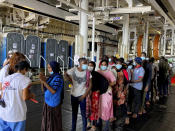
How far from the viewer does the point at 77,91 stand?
9.55ft

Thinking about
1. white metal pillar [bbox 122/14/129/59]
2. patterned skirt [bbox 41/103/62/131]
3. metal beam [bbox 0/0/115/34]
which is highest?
metal beam [bbox 0/0/115/34]

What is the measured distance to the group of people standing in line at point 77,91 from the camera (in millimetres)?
1943

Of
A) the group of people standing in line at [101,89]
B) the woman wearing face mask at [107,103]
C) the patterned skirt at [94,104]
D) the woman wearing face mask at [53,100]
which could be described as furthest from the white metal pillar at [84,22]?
the woman wearing face mask at [53,100]

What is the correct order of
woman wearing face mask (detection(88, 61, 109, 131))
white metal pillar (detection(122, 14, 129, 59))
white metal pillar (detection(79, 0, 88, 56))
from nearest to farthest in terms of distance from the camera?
woman wearing face mask (detection(88, 61, 109, 131)) < white metal pillar (detection(79, 0, 88, 56)) < white metal pillar (detection(122, 14, 129, 59))

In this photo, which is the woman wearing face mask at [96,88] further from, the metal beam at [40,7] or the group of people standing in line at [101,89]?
the metal beam at [40,7]

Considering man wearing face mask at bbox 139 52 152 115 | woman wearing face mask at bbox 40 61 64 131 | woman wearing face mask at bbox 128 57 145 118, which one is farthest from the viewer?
man wearing face mask at bbox 139 52 152 115

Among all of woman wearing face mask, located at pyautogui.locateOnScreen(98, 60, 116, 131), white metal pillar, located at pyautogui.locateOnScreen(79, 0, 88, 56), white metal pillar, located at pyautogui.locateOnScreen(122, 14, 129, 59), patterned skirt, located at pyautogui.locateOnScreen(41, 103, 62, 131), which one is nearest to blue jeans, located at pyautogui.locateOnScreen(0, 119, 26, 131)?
patterned skirt, located at pyautogui.locateOnScreen(41, 103, 62, 131)

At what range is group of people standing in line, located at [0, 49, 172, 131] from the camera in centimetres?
194

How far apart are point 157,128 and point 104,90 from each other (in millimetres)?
1531

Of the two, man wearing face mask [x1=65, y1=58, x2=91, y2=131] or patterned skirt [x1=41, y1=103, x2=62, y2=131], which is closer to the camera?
patterned skirt [x1=41, y1=103, x2=62, y2=131]

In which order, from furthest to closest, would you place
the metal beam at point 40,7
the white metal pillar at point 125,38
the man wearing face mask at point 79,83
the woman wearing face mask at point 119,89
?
the white metal pillar at point 125,38, the metal beam at point 40,7, the woman wearing face mask at point 119,89, the man wearing face mask at point 79,83

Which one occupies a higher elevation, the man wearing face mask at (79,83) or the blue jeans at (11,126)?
the man wearing face mask at (79,83)

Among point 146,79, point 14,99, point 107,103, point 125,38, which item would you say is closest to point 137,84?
point 146,79

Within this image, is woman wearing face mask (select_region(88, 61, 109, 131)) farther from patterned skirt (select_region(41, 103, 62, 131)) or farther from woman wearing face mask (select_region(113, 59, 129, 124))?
patterned skirt (select_region(41, 103, 62, 131))
